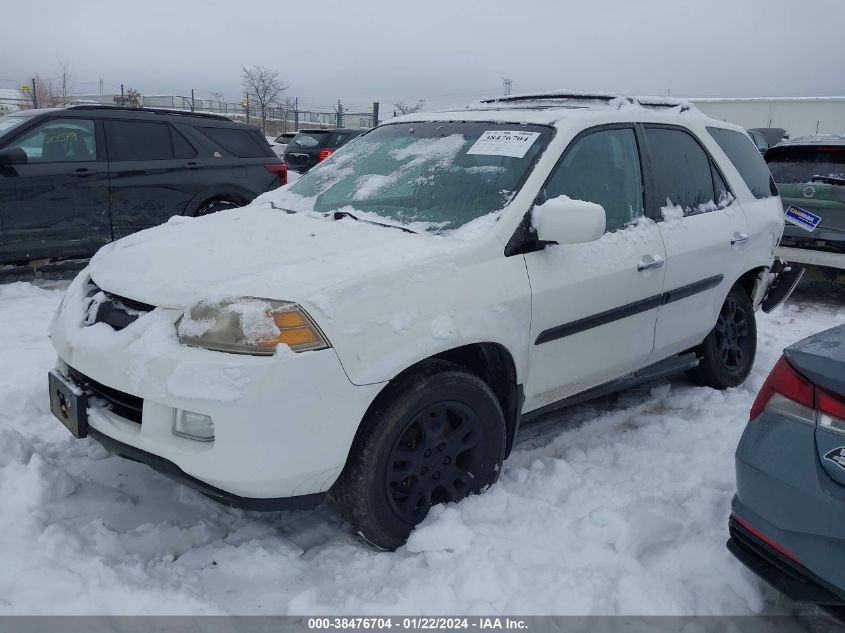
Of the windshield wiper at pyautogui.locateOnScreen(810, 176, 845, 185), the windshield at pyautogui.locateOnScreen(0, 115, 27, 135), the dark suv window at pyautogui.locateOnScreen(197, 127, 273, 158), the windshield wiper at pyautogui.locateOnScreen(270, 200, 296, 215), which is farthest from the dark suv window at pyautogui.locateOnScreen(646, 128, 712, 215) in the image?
the windshield at pyautogui.locateOnScreen(0, 115, 27, 135)

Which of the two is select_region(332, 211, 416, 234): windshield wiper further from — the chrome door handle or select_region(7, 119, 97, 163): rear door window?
select_region(7, 119, 97, 163): rear door window

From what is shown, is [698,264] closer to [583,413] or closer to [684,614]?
[583,413]

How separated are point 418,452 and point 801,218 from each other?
190 inches

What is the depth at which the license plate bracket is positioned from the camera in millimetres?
2605

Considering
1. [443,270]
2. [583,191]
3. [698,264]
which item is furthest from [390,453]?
[698,264]

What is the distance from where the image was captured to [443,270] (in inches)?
105

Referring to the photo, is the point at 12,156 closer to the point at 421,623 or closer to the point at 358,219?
the point at 358,219

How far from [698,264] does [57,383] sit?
3.32 metres

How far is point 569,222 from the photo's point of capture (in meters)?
2.85

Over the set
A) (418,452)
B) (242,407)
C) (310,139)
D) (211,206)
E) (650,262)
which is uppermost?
(310,139)

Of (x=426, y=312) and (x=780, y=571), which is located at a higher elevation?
(x=426, y=312)

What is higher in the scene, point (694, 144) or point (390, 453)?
point (694, 144)

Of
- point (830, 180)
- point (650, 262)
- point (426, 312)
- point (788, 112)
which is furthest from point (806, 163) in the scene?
point (788, 112)

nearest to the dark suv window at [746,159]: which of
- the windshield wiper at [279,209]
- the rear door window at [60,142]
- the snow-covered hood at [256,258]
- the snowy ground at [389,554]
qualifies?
the snowy ground at [389,554]
